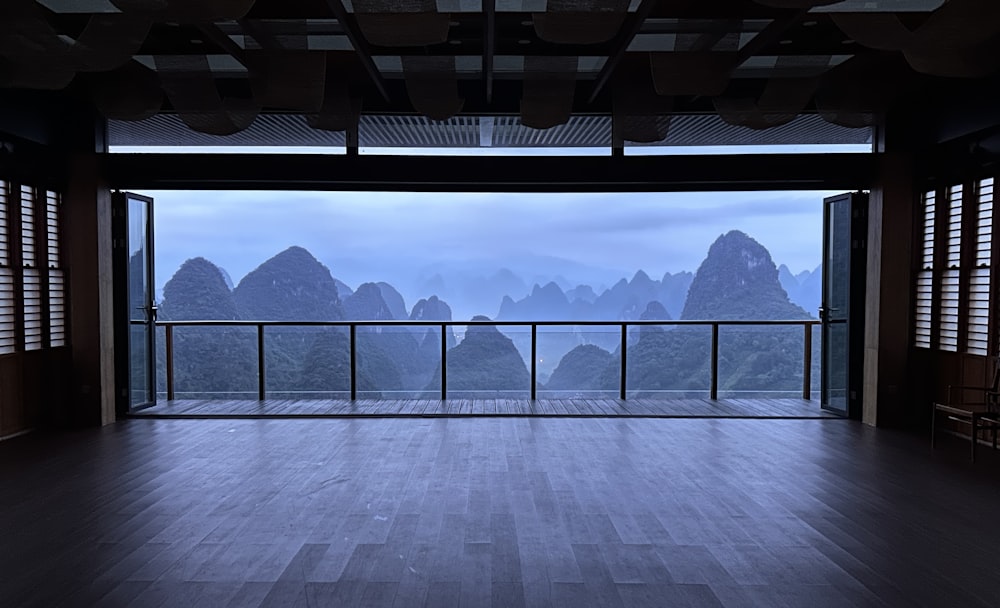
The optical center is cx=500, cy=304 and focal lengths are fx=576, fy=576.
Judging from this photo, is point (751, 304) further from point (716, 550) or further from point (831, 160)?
point (716, 550)

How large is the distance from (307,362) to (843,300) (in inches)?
237

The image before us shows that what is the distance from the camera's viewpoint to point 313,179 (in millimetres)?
5809

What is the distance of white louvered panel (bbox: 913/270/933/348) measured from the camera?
554 cm

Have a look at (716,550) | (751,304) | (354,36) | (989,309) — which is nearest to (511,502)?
(716,550)

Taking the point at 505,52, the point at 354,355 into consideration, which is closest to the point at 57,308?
the point at 354,355

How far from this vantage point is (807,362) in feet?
23.0

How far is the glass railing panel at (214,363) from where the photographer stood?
678cm

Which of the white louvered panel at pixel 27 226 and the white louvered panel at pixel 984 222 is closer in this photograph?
the white louvered panel at pixel 984 222

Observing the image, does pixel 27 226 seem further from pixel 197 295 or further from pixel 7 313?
pixel 197 295

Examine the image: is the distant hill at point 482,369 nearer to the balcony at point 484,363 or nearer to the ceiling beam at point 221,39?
the balcony at point 484,363

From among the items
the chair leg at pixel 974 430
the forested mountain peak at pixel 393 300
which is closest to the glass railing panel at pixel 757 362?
the chair leg at pixel 974 430

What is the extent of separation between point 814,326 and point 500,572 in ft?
19.3

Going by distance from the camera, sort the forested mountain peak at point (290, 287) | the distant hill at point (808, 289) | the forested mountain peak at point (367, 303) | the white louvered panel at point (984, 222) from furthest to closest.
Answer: the forested mountain peak at point (290, 287), the forested mountain peak at point (367, 303), the distant hill at point (808, 289), the white louvered panel at point (984, 222)

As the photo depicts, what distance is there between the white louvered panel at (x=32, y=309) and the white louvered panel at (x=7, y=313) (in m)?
0.10
